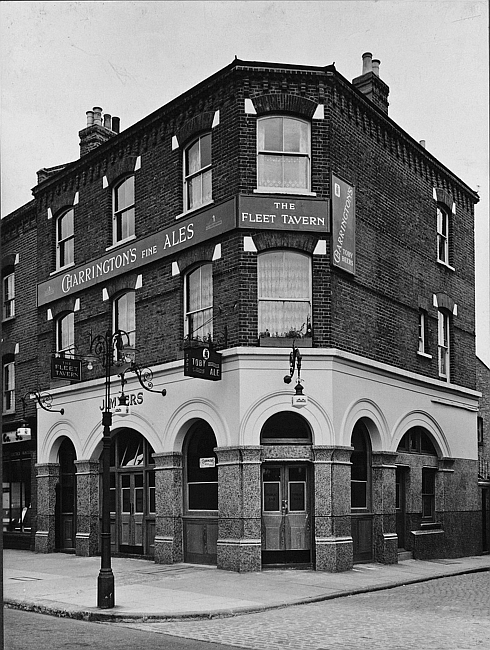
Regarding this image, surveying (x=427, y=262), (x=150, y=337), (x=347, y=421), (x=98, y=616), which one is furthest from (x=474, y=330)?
(x=98, y=616)

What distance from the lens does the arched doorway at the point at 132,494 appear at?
21469 millimetres

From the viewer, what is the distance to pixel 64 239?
83.8 ft

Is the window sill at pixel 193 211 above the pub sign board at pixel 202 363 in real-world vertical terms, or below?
above

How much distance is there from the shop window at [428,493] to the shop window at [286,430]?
5.70 m

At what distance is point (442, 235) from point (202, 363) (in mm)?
10567

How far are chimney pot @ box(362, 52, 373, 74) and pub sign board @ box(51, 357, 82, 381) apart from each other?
11.5 metres

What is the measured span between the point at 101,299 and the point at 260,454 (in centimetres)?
760


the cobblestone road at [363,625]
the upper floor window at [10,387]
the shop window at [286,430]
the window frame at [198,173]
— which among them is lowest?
the cobblestone road at [363,625]

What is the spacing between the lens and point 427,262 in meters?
24.4

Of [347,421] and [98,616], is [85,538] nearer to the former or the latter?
[347,421]

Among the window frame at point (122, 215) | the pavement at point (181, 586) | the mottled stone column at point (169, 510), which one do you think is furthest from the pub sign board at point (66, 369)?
the pavement at point (181, 586)

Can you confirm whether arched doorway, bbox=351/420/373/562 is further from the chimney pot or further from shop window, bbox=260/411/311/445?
the chimney pot

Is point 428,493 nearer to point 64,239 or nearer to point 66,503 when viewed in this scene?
point 66,503

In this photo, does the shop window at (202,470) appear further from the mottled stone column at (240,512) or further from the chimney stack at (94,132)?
the chimney stack at (94,132)
